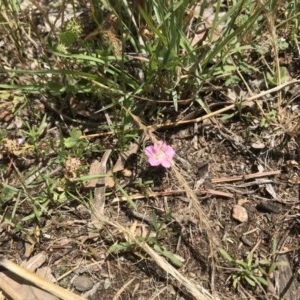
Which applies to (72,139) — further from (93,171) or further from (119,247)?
(119,247)

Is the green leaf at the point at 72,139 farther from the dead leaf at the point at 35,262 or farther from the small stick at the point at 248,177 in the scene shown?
the small stick at the point at 248,177

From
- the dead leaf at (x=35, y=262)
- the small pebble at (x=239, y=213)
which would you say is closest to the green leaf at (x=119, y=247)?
the dead leaf at (x=35, y=262)

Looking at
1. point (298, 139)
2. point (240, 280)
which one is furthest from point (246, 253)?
point (298, 139)

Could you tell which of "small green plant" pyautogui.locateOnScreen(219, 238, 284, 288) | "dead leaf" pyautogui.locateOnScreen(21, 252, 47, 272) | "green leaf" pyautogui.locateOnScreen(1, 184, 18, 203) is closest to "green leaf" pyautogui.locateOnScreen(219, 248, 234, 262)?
"small green plant" pyautogui.locateOnScreen(219, 238, 284, 288)

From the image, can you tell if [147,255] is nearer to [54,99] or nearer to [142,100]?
[142,100]

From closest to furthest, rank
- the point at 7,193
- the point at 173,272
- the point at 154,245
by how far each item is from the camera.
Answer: the point at 173,272 < the point at 154,245 < the point at 7,193

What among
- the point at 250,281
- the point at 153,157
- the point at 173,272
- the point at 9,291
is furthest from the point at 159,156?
the point at 9,291
